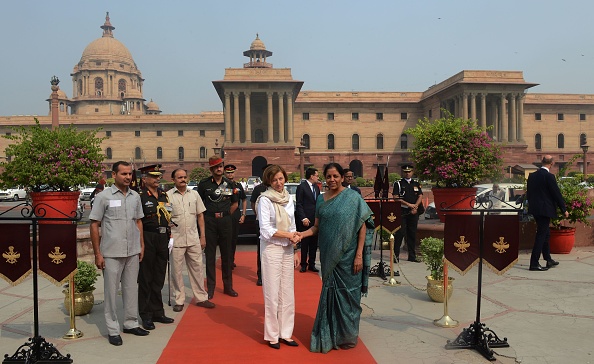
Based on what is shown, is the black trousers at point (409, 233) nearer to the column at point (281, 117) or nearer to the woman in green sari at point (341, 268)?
the woman in green sari at point (341, 268)

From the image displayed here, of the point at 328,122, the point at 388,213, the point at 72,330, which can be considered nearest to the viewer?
the point at 72,330

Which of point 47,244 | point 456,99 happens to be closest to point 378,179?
point 47,244

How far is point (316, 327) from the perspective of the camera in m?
4.80

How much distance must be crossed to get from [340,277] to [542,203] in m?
Answer: 5.28

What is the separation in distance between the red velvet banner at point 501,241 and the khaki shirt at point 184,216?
3.60m

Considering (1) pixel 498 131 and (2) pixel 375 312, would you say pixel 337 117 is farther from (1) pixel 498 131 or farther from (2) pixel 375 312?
(2) pixel 375 312

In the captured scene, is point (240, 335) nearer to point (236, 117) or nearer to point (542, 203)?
point (542, 203)

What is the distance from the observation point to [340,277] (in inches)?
187

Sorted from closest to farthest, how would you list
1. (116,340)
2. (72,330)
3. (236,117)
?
(116,340), (72,330), (236,117)

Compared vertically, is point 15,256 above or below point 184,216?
below

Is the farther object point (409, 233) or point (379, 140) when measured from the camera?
point (379, 140)

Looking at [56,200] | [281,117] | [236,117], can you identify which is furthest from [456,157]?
[236,117]

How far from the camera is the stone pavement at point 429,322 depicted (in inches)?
183

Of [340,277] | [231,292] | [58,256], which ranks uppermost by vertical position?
[58,256]
